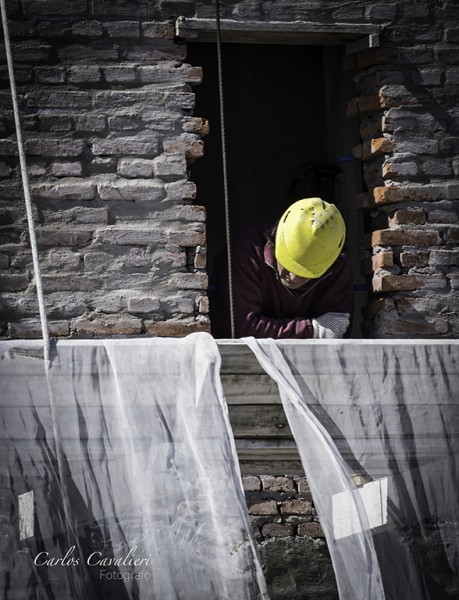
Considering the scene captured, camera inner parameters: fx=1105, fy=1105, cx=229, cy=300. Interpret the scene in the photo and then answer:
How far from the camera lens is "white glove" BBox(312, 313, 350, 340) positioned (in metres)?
4.84

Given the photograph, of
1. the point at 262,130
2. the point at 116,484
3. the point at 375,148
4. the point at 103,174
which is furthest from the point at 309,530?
the point at 262,130

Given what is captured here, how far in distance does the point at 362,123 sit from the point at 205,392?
5.84 feet

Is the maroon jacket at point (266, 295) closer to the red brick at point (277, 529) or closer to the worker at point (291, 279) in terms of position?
the worker at point (291, 279)

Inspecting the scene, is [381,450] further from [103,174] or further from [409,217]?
[103,174]

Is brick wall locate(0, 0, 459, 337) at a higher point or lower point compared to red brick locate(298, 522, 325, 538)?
higher

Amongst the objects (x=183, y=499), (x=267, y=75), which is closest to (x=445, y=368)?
(x=183, y=499)

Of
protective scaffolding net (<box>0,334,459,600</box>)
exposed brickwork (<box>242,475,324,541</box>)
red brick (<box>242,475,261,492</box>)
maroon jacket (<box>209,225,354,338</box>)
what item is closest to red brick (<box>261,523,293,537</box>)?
exposed brickwork (<box>242,475,324,541</box>)

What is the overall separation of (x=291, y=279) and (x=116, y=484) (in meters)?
1.37

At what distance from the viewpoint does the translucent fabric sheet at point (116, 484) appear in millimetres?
3869

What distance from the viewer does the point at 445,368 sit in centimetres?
423

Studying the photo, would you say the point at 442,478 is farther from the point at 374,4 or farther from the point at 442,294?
the point at 374,4

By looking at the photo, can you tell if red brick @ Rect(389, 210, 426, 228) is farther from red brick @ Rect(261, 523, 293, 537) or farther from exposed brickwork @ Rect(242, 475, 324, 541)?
red brick @ Rect(261, 523, 293, 537)

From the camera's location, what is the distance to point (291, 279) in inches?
192

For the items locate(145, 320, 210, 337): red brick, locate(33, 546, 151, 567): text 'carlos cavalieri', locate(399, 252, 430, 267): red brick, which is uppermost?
locate(399, 252, 430, 267): red brick
